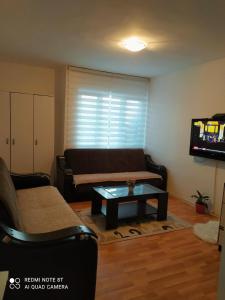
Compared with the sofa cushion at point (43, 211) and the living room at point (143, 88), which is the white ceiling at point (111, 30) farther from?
the sofa cushion at point (43, 211)

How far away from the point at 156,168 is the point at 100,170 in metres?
1.16

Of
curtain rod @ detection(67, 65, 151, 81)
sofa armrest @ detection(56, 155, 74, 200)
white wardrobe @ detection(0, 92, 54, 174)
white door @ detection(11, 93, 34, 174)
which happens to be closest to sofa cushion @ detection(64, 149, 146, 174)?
sofa armrest @ detection(56, 155, 74, 200)

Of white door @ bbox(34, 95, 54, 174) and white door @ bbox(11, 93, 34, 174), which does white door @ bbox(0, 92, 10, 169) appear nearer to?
white door @ bbox(11, 93, 34, 174)

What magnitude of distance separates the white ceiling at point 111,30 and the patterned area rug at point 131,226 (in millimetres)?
2424

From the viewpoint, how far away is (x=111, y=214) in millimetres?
2949

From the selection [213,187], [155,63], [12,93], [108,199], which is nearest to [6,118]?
[12,93]

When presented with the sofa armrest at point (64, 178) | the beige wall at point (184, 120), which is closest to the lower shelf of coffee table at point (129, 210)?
the sofa armrest at point (64, 178)

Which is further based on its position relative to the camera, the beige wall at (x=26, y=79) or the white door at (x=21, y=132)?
the beige wall at (x=26, y=79)

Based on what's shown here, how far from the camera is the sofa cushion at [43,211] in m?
2.07

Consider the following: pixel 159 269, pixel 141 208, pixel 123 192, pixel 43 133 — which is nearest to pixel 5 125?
pixel 43 133

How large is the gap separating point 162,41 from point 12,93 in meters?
2.67

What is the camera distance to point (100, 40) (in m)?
2.98

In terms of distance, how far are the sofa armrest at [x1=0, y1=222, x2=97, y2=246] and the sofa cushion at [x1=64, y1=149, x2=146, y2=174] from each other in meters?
2.81

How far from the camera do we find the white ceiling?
2.13 m
